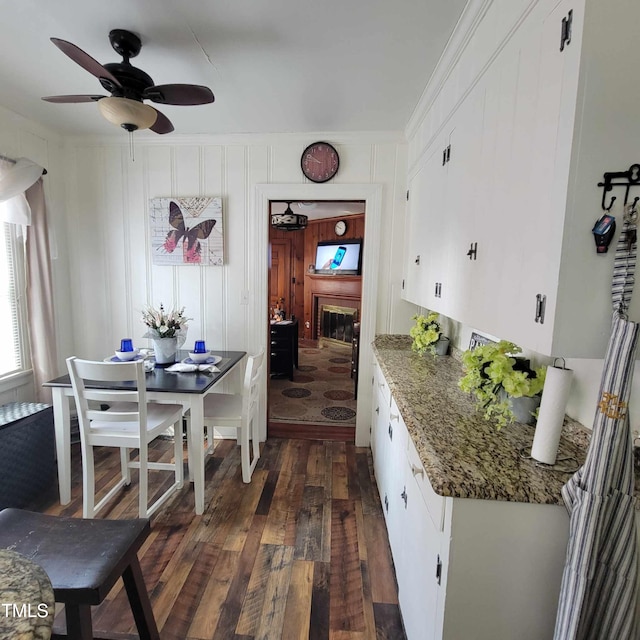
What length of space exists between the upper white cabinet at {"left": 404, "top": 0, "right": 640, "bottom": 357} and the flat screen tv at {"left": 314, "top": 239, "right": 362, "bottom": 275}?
4257mm

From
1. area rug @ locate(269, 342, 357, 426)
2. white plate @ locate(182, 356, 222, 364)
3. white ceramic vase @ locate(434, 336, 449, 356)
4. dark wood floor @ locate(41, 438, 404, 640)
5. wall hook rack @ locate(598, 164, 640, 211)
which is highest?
wall hook rack @ locate(598, 164, 640, 211)

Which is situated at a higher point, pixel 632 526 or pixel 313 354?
pixel 632 526

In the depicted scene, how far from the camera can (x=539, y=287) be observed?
978 mm

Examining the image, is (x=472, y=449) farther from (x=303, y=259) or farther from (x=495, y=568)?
(x=303, y=259)

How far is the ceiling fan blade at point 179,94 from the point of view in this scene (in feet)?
5.32

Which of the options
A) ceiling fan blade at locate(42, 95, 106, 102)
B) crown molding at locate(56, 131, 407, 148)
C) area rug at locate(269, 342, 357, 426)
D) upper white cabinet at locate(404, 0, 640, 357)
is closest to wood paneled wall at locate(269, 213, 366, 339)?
area rug at locate(269, 342, 357, 426)

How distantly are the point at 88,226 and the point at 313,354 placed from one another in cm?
406

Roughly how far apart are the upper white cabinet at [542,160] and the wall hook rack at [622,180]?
0.04 feet

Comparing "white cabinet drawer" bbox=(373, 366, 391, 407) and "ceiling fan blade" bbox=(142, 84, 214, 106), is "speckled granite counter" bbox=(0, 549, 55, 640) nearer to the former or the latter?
"white cabinet drawer" bbox=(373, 366, 391, 407)

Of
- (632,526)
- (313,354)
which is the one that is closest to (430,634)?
(632,526)

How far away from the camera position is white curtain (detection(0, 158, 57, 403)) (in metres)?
2.60

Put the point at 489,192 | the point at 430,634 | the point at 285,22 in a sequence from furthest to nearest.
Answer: the point at 285,22 < the point at 489,192 < the point at 430,634

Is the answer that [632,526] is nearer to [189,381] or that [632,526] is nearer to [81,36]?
[189,381]

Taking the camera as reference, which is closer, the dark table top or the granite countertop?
the granite countertop
